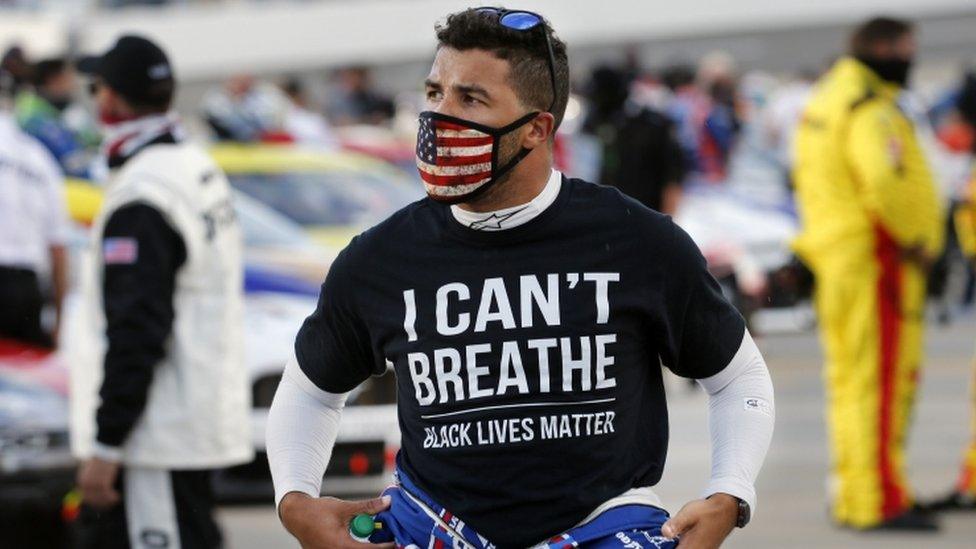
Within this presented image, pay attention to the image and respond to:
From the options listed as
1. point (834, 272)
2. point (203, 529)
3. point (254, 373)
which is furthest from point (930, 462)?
point (203, 529)

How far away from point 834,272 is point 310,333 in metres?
5.10

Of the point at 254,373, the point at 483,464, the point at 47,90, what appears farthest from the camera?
the point at 47,90

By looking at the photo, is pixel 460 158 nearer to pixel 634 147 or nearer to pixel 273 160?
pixel 634 147

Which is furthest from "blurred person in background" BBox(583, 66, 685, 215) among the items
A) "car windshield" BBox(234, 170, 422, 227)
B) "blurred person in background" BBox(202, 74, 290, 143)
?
"blurred person in background" BBox(202, 74, 290, 143)

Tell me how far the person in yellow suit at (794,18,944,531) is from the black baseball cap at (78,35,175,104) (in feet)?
11.4

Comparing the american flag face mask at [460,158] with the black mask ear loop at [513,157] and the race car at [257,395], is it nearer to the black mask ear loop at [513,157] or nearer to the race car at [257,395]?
the black mask ear loop at [513,157]

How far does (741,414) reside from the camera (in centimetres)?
374

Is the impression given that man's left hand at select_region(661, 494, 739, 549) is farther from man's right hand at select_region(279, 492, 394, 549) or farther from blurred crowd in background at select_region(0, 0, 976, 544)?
blurred crowd in background at select_region(0, 0, 976, 544)

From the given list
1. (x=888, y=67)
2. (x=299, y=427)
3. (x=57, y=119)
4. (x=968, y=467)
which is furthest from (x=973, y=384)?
(x=57, y=119)

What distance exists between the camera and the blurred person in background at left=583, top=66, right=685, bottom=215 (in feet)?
42.3

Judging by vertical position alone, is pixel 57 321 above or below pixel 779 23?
above

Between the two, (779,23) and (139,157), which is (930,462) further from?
(779,23)

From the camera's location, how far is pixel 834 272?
8570 millimetres

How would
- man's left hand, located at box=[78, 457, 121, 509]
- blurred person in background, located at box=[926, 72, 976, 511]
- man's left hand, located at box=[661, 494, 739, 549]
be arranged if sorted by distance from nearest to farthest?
man's left hand, located at box=[661, 494, 739, 549], man's left hand, located at box=[78, 457, 121, 509], blurred person in background, located at box=[926, 72, 976, 511]
